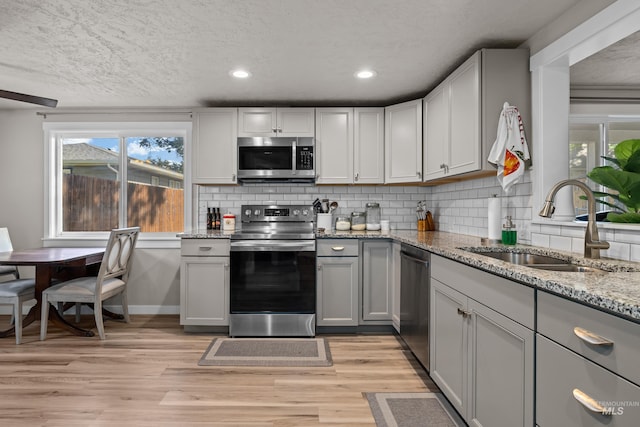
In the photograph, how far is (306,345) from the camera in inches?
123

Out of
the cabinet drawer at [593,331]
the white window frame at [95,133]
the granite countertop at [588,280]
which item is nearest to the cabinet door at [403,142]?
the granite countertop at [588,280]

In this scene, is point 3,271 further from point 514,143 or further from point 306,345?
point 514,143

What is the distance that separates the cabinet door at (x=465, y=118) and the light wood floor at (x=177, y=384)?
150 cm

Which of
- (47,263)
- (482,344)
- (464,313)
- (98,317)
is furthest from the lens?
(98,317)

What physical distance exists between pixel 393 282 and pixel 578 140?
2.07 m

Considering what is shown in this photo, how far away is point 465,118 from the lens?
103 inches

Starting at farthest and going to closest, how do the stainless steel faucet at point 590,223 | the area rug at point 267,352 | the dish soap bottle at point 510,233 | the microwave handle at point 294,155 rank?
1. the microwave handle at point 294,155
2. the area rug at point 267,352
3. the dish soap bottle at point 510,233
4. the stainless steel faucet at point 590,223

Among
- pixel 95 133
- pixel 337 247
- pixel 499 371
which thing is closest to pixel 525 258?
pixel 499 371

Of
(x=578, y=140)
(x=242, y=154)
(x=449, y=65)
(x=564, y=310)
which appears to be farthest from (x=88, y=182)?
(x=578, y=140)

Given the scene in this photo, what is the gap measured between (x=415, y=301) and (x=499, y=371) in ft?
3.84

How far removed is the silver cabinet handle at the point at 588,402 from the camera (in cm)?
96

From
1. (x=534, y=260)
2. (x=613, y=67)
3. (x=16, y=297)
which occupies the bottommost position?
(x=16, y=297)

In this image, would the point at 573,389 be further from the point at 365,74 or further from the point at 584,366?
the point at 365,74

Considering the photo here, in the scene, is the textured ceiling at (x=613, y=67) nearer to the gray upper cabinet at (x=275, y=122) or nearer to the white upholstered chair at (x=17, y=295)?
the gray upper cabinet at (x=275, y=122)
